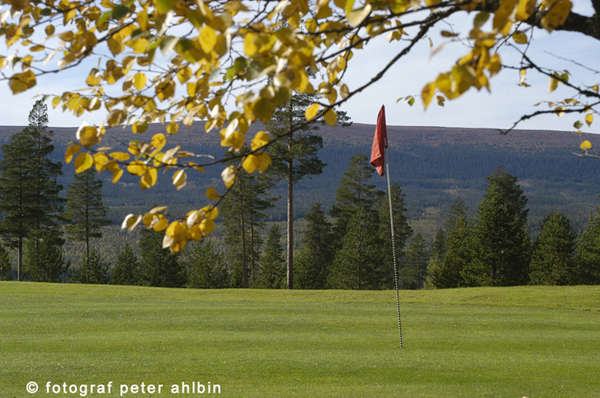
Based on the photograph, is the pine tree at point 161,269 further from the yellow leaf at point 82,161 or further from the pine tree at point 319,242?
the yellow leaf at point 82,161

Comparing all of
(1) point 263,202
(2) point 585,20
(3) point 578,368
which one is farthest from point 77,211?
(2) point 585,20

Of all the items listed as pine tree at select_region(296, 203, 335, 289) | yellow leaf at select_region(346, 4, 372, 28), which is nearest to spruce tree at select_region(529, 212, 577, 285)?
pine tree at select_region(296, 203, 335, 289)

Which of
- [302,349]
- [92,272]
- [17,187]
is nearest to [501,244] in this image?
[92,272]

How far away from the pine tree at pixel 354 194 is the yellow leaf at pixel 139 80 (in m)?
55.4

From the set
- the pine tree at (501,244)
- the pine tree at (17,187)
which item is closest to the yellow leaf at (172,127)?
the pine tree at (501,244)

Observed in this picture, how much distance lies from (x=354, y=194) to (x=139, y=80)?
57.2 m

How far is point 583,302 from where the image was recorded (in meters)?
18.1

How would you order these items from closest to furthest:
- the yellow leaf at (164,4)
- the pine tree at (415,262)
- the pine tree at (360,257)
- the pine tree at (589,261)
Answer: the yellow leaf at (164,4) → the pine tree at (589,261) → the pine tree at (360,257) → the pine tree at (415,262)

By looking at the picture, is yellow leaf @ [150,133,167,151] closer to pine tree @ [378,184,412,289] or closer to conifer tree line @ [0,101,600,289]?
conifer tree line @ [0,101,600,289]

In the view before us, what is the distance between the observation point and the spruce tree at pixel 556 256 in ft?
147

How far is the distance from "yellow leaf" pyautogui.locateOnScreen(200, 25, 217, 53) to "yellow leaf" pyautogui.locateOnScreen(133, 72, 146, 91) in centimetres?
90

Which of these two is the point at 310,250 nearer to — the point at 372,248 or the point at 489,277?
the point at 372,248

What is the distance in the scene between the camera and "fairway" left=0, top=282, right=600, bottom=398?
6488mm

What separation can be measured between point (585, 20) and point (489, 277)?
44885mm
